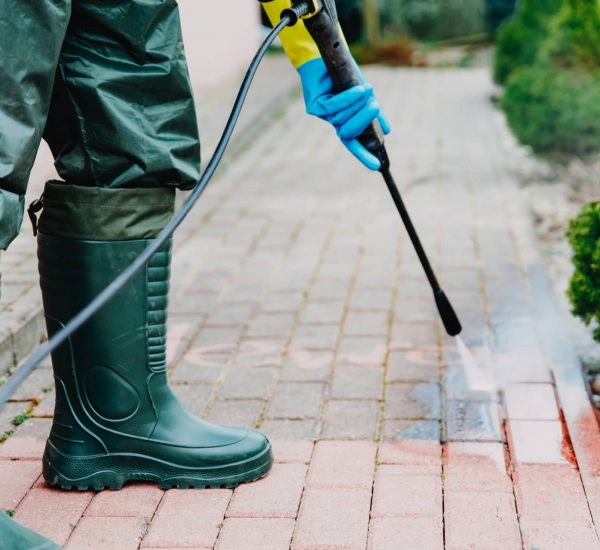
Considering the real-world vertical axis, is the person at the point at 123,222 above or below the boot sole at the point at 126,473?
above

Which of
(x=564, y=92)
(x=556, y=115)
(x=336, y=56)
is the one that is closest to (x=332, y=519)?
(x=336, y=56)

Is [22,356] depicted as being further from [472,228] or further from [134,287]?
[472,228]

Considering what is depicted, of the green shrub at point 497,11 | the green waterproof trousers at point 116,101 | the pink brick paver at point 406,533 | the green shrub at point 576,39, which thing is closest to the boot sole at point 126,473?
the pink brick paver at point 406,533

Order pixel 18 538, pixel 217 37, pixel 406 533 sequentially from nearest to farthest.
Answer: pixel 18 538
pixel 406 533
pixel 217 37

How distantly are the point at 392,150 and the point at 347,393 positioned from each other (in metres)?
4.25

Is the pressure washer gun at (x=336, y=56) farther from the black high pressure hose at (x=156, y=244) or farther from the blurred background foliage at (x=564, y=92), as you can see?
the blurred background foliage at (x=564, y=92)

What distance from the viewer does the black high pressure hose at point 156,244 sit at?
1.47 meters

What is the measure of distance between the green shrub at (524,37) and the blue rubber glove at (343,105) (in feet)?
20.9

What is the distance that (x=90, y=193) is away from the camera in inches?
82.1

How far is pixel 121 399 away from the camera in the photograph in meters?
2.20

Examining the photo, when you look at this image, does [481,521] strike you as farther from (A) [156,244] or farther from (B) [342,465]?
(A) [156,244]

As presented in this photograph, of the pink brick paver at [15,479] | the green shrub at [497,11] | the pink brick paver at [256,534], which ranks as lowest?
the green shrub at [497,11]

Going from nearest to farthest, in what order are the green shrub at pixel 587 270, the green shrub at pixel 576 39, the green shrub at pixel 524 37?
the green shrub at pixel 587 270, the green shrub at pixel 576 39, the green shrub at pixel 524 37

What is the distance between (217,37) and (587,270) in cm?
813
